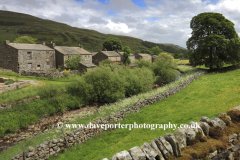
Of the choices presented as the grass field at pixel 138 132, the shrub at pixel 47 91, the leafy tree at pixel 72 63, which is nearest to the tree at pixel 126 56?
the leafy tree at pixel 72 63

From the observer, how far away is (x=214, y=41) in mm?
29000

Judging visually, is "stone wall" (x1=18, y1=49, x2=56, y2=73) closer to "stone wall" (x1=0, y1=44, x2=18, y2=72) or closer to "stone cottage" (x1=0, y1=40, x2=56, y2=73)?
"stone cottage" (x1=0, y1=40, x2=56, y2=73)

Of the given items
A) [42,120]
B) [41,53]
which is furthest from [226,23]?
[41,53]

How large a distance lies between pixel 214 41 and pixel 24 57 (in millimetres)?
41199

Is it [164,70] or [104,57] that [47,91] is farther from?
[104,57]

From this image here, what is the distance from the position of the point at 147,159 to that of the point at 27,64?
38.7 metres

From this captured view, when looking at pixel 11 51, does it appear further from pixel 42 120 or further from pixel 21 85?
pixel 42 120

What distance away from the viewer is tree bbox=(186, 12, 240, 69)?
29.7 m

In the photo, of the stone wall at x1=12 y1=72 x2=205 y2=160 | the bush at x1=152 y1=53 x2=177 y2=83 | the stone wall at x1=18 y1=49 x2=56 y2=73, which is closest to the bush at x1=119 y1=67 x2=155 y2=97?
the bush at x1=152 y1=53 x2=177 y2=83

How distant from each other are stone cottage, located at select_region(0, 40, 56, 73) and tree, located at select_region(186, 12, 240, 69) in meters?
36.4

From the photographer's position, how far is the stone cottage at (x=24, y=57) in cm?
3400

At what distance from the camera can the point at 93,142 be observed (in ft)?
34.6

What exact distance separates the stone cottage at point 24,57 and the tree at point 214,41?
119 ft

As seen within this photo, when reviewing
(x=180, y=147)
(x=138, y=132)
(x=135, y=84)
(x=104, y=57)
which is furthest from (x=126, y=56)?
(x=180, y=147)
